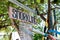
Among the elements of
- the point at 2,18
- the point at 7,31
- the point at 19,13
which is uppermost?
the point at 19,13

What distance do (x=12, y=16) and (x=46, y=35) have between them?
115 centimetres

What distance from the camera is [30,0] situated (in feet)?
11.2

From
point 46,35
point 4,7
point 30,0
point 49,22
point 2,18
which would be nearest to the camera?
point 46,35

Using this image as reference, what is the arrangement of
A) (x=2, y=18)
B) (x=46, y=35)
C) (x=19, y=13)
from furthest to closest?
(x=2, y=18), (x=46, y=35), (x=19, y=13)

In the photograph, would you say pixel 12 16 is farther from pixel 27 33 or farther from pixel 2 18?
pixel 2 18

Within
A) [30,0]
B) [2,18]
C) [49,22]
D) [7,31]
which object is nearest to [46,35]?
[49,22]

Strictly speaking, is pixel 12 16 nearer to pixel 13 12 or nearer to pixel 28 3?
pixel 13 12

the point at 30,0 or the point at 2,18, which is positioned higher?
the point at 30,0

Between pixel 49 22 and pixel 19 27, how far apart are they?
4.21ft

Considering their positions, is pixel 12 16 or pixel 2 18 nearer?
pixel 12 16

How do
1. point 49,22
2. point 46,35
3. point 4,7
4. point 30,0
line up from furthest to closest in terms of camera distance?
1. point 4,7
2. point 30,0
3. point 49,22
4. point 46,35

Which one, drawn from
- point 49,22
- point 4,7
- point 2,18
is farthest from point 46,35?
point 2,18

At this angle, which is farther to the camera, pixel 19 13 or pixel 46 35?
pixel 46 35

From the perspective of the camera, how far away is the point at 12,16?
1.67m
